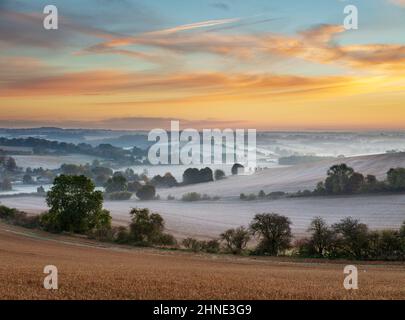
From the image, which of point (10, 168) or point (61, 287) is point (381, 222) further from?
point (10, 168)

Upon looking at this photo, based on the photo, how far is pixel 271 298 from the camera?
53.5 feet

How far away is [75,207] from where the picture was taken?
6706 centimetres

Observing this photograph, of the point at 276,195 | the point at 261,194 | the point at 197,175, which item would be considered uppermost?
the point at 197,175

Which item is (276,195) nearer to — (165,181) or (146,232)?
(165,181)

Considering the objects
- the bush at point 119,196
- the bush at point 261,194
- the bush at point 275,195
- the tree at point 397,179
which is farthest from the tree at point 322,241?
the bush at point 119,196

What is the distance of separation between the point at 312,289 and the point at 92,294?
8595mm

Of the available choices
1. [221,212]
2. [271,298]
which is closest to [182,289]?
[271,298]

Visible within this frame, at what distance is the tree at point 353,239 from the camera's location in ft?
158

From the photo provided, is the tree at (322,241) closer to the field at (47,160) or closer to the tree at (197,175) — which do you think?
the tree at (197,175)

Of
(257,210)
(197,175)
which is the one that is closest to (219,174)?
(197,175)

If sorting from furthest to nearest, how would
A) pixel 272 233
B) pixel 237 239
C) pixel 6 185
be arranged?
pixel 6 185 < pixel 237 239 < pixel 272 233

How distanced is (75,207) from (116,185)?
8725 centimetres

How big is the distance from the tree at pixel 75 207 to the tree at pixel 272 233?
876 inches

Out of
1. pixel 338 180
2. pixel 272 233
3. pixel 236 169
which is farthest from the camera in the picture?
pixel 236 169
